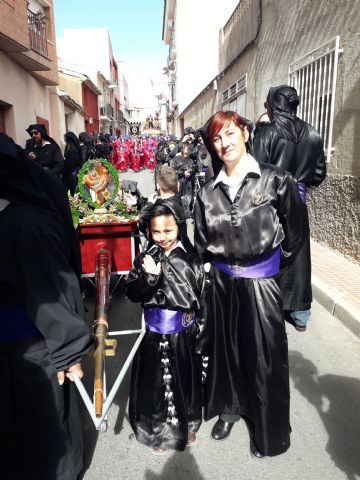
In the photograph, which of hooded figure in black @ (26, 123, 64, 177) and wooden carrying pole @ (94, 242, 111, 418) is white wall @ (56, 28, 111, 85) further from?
Result: wooden carrying pole @ (94, 242, 111, 418)

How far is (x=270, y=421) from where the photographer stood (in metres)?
2.27

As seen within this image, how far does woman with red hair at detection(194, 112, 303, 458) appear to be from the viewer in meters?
2.14

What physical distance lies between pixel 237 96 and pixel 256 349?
10.9 meters

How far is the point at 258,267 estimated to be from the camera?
87.0 inches

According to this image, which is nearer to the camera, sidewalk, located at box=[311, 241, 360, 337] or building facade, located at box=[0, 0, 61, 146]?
sidewalk, located at box=[311, 241, 360, 337]

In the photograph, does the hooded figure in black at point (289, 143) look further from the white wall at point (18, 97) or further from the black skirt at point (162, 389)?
the white wall at point (18, 97)

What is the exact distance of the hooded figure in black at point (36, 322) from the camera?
1.54m

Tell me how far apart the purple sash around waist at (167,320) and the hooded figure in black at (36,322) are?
59 centimetres

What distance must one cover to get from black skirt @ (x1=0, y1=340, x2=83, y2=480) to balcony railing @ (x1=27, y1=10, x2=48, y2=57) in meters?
13.5

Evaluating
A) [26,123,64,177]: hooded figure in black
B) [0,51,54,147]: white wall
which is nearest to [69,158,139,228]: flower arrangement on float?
[26,123,64,177]: hooded figure in black

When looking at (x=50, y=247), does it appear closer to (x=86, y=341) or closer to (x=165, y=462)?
(x=86, y=341)

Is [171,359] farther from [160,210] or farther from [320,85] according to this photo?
[320,85]

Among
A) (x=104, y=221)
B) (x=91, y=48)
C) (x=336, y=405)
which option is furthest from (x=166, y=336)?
(x=91, y=48)

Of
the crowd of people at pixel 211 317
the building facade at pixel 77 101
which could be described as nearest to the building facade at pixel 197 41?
the building facade at pixel 77 101
